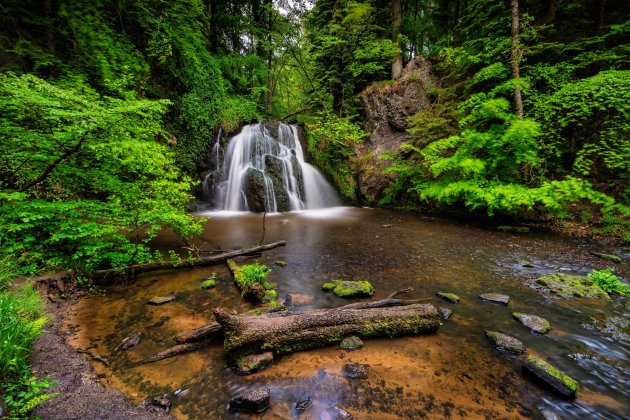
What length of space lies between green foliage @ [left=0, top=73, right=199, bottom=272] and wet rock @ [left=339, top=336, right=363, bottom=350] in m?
3.58

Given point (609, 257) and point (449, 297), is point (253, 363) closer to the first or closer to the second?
point (449, 297)

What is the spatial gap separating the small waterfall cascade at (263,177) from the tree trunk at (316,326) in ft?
29.6

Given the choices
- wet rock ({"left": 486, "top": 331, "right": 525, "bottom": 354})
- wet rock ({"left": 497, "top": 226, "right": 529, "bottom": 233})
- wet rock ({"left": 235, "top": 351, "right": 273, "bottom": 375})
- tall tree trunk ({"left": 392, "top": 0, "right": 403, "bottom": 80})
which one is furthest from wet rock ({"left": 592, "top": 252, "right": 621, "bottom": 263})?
tall tree trunk ({"left": 392, "top": 0, "right": 403, "bottom": 80})

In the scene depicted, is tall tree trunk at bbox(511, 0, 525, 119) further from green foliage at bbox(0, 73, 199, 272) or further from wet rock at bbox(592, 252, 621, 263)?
green foliage at bbox(0, 73, 199, 272)

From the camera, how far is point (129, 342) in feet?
10.1

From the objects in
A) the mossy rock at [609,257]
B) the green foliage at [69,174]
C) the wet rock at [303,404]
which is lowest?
the wet rock at [303,404]

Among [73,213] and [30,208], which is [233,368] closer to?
[73,213]

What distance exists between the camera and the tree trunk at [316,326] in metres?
2.87

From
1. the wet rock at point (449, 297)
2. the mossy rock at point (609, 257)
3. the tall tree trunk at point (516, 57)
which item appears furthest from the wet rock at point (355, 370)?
the tall tree trunk at point (516, 57)

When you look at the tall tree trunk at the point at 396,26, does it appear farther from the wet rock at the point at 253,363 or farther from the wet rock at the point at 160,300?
the wet rock at the point at 253,363

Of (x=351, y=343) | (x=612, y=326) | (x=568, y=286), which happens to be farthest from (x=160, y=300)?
(x=568, y=286)

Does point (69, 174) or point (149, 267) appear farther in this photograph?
point (149, 267)

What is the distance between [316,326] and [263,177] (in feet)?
33.8

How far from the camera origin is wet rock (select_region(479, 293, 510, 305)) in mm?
4023
